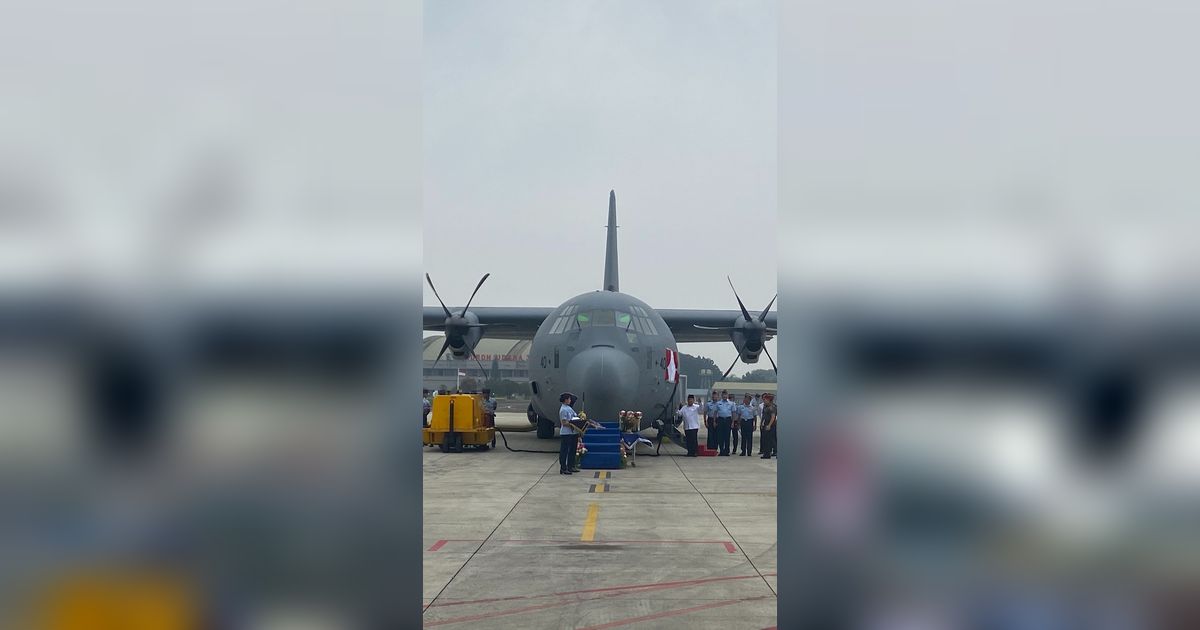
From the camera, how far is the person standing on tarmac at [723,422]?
75.0 ft

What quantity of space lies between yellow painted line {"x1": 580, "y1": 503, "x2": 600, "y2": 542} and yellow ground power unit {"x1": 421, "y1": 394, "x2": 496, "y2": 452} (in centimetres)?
1108

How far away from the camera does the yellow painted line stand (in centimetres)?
1031

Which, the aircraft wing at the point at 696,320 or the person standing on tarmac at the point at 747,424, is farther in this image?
the aircraft wing at the point at 696,320

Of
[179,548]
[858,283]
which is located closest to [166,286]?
[179,548]

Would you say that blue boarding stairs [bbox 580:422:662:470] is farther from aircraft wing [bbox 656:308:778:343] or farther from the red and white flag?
aircraft wing [bbox 656:308:778:343]

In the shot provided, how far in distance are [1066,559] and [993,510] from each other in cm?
20

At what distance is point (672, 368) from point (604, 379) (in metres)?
3.07

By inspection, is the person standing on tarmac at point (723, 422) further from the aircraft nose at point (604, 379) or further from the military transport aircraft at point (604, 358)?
the aircraft nose at point (604, 379)

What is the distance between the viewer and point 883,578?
2.37 metres

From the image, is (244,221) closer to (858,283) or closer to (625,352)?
(858,283)

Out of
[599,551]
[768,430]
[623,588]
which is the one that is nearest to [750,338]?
[768,430]

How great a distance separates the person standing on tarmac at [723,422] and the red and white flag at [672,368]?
1969mm

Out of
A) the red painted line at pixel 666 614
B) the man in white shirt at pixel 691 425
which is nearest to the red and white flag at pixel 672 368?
the man in white shirt at pixel 691 425

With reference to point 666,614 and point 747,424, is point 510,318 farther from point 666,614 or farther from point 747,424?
point 666,614
